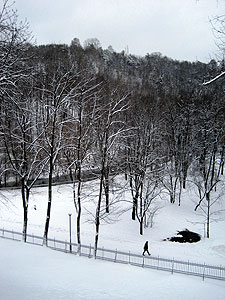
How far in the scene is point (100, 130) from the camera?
74.6 feet

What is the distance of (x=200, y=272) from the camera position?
17.0 m

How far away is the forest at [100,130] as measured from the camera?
1324cm

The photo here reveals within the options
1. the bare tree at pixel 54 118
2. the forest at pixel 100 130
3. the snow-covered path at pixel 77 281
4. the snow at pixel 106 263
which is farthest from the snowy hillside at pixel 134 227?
the snow-covered path at pixel 77 281

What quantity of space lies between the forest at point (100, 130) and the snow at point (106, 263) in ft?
6.31

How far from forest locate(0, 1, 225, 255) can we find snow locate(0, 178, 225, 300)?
1.92 metres

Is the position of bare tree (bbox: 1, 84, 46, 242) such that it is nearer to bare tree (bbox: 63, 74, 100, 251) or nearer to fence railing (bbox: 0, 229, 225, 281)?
bare tree (bbox: 63, 74, 100, 251)

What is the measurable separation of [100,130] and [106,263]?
1096 cm

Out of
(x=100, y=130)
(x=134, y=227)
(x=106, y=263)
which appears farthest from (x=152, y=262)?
(x=100, y=130)

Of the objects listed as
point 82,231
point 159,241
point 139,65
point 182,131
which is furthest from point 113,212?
point 139,65

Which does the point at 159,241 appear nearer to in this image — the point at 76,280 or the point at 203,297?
the point at 203,297

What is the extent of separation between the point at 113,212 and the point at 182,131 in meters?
15.9

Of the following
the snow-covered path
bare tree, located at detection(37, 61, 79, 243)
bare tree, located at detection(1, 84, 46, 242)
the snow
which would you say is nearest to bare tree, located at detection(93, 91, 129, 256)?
bare tree, located at detection(37, 61, 79, 243)

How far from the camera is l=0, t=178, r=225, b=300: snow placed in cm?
973

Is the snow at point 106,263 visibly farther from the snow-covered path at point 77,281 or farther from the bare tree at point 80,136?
the bare tree at point 80,136
